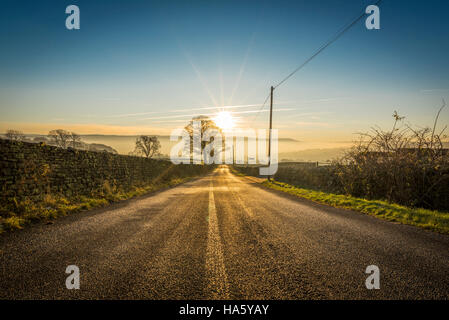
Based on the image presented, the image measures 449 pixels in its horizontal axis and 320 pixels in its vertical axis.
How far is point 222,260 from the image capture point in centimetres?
321

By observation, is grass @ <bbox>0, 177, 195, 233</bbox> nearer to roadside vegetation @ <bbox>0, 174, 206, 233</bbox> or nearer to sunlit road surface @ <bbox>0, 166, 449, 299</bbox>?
roadside vegetation @ <bbox>0, 174, 206, 233</bbox>

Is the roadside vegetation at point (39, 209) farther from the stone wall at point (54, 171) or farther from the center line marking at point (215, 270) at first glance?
the center line marking at point (215, 270)

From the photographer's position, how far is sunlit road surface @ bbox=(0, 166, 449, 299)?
2396 mm

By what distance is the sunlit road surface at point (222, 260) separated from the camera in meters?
2.40

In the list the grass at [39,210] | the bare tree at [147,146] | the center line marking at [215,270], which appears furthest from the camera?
the bare tree at [147,146]

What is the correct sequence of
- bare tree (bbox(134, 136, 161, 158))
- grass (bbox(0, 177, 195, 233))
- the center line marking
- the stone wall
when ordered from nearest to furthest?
the center line marking < grass (bbox(0, 177, 195, 233)) < the stone wall < bare tree (bbox(134, 136, 161, 158))

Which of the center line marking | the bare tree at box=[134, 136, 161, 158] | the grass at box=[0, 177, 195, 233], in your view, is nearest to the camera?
the center line marking

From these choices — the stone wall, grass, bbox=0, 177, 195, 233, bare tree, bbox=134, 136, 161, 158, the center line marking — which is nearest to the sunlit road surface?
the center line marking

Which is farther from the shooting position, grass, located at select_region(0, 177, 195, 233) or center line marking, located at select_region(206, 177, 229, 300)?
grass, located at select_region(0, 177, 195, 233)

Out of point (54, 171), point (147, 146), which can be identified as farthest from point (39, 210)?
point (147, 146)

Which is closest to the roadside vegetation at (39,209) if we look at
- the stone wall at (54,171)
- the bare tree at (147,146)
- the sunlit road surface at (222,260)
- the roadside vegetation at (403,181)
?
the stone wall at (54,171)

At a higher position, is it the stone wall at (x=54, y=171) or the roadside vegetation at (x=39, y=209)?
the stone wall at (x=54, y=171)

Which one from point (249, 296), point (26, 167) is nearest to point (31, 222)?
point (26, 167)
